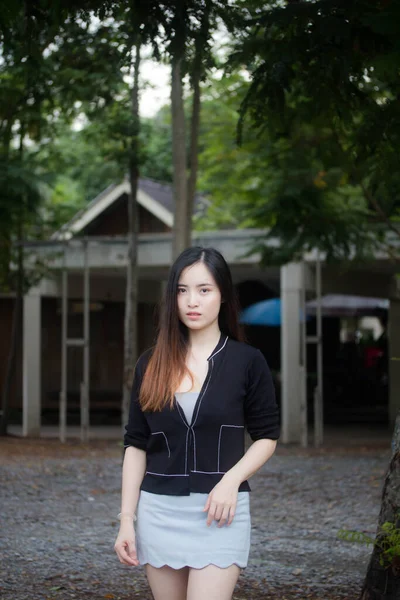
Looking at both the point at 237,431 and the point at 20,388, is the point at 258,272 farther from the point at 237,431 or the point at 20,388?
the point at 237,431

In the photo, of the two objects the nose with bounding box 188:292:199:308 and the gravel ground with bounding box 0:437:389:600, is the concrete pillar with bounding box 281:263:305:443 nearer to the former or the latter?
the gravel ground with bounding box 0:437:389:600

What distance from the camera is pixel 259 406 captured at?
322 centimetres

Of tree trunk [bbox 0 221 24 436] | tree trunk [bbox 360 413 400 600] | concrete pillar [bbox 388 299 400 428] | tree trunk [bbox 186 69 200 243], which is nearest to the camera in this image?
tree trunk [bbox 360 413 400 600]

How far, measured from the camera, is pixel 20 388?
2448 centimetres

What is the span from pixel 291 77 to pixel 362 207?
29.0 ft

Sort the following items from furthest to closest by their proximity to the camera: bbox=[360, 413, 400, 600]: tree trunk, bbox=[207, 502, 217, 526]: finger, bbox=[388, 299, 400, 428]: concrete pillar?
1. bbox=[388, 299, 400, 428]: concrete pillar
2. bbox=[360, 413, 400, 600]: tree trunk
3. bbox=[207, 502, 217, 526]: finger

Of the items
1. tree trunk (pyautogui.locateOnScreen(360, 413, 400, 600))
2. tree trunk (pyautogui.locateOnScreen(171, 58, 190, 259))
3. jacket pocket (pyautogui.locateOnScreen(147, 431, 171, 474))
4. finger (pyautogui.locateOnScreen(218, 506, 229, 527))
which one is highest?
tree trunk (pyautogui.locateOnScreen(171, 58, 190, 259))

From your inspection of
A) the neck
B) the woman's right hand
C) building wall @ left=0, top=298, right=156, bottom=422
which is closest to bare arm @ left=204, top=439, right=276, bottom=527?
the woman's right hand

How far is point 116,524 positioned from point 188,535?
19.5ft

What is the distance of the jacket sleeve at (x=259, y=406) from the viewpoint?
322 cm

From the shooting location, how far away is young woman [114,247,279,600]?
3.09 metres

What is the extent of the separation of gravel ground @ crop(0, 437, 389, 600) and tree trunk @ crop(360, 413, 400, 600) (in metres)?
1.04

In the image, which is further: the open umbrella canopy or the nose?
the open umbrella canopy

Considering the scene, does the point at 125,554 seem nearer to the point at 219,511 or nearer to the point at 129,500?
the point at 129,500
